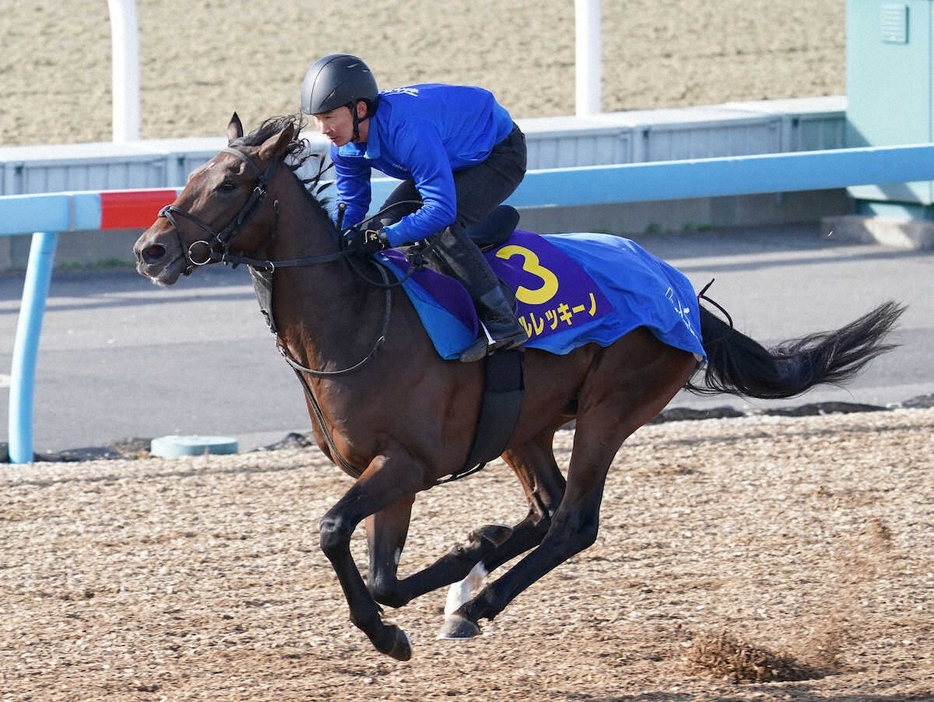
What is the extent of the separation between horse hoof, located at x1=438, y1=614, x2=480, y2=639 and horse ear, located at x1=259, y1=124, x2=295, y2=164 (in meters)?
1.62

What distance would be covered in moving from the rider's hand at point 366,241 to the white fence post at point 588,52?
792 centimetres

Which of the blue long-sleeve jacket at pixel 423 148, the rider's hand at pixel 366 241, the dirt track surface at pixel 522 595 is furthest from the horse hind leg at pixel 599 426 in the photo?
the rider's hand at pixel 366 241

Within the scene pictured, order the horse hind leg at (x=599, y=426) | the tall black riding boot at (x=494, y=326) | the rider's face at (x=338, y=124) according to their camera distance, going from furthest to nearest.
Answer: the horse hind leg at (x=599, y=426), the tall black riding boot at (x=494, y=326), the rider's face at (x=338, y=124)

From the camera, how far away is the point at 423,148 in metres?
4.78

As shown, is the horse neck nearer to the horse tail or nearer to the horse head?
the horse head

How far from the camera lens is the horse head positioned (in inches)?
176

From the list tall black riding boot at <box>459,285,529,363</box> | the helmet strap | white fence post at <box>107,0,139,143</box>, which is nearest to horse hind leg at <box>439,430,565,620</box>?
tall black riding boot at <box>459,285,529,363</box>

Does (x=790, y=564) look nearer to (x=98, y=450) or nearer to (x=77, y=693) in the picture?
(x=77, y=693)

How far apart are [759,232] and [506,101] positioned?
13.7 ft

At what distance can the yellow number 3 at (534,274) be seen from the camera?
206 inches

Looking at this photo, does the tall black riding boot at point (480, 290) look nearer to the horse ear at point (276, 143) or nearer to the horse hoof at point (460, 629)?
the horse ear at point (276, 143)

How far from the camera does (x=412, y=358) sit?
16.1 ft

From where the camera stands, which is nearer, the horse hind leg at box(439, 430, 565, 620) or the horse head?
the horse head

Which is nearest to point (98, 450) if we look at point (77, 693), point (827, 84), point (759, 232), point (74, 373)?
point (74, 373)
